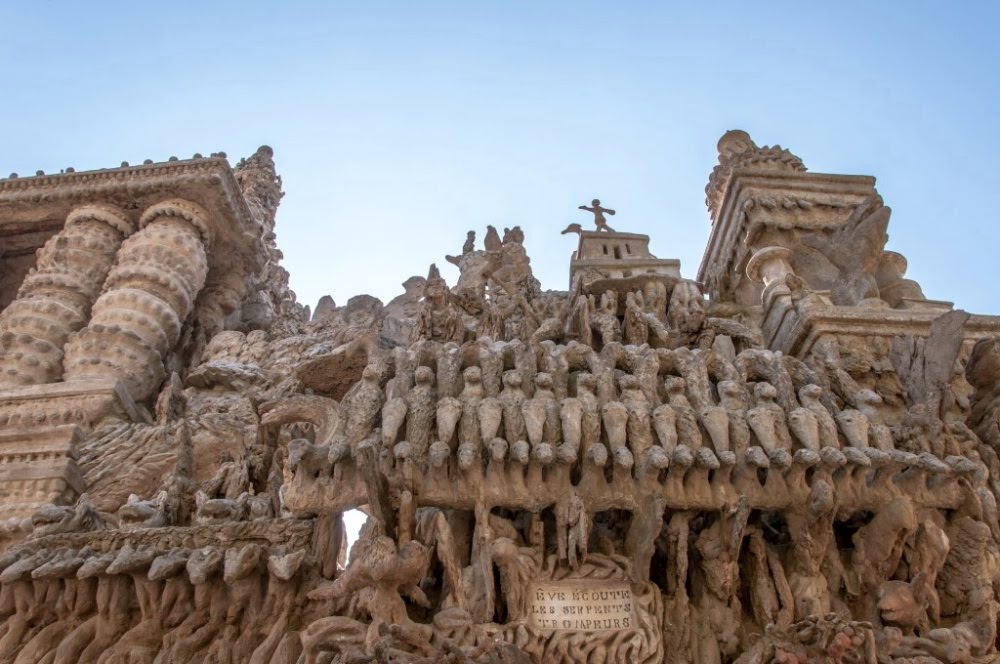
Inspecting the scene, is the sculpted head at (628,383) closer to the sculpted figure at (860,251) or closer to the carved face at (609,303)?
the carved face at (609,303)

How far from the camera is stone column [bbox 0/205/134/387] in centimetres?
941

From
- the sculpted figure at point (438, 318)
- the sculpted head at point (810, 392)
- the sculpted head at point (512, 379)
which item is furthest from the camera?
the sculpted figure at point (438, 318)

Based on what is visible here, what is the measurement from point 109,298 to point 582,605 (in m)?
7.94

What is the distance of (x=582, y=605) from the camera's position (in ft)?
14.9

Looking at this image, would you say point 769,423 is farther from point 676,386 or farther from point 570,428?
point 570,428

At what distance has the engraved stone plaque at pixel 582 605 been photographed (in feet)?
14.6

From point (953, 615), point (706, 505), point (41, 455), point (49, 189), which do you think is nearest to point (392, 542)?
point (706, 505)

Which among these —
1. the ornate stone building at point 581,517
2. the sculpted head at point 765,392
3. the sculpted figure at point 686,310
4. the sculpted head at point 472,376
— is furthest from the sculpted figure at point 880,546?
the sculpted head at point 472,376

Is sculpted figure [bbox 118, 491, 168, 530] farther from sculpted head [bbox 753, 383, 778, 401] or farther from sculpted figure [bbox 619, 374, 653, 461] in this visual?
sculpted head [bbox 753, 383, 778, 401]

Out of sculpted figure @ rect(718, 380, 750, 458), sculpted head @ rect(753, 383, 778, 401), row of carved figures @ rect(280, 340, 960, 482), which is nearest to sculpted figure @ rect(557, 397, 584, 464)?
row of carved figures @ rect(280, 340, 960, 482)

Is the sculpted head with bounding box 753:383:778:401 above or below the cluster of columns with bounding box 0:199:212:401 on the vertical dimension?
below

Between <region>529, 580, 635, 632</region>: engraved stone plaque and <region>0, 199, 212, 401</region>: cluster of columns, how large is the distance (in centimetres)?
679

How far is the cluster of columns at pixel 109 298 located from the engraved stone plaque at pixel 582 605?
679 cm

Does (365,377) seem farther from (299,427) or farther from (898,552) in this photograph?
(898,552)
